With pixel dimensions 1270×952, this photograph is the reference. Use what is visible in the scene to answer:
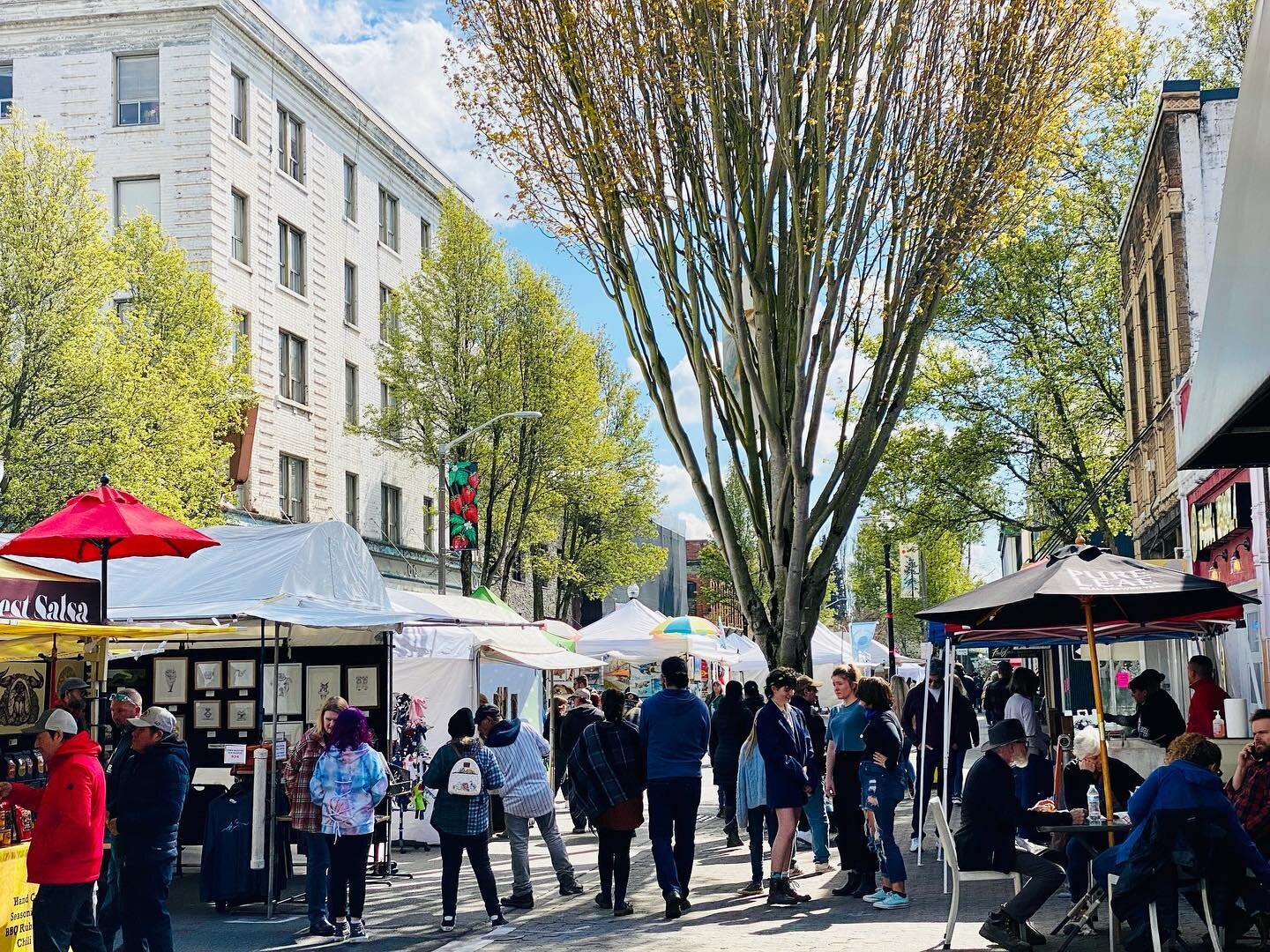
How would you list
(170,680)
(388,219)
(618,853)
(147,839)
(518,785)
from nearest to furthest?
(147,839) < (618,853) < (518,785) < (170,680) < (388,219)

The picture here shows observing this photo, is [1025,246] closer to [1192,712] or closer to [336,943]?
[1192,712]

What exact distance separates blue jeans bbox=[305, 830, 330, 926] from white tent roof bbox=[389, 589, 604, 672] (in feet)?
14.4

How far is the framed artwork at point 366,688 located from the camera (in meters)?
15.5

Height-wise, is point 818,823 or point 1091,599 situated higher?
point 1091,599

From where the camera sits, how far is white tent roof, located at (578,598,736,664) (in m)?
25.1

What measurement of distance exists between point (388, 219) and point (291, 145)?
7.48m

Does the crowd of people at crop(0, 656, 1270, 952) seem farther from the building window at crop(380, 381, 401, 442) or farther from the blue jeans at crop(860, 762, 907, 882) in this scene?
the building window at crop(380, 381, 401, 442)

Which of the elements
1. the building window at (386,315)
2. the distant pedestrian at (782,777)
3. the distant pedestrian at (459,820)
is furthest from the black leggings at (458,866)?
the building window at (386,315)

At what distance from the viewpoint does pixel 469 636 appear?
57.8 ft

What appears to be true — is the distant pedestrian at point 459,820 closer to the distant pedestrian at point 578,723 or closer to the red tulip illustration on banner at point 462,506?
the distant pedestrian at point 578,723

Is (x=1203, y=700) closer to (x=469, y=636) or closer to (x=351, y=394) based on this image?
(x=469, y=636)

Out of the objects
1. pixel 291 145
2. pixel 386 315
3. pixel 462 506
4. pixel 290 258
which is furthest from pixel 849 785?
pixel 386 315

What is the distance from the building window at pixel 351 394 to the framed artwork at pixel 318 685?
28107 mm

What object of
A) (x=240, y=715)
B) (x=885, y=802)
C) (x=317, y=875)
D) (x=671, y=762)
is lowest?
(x=317, y=875)
